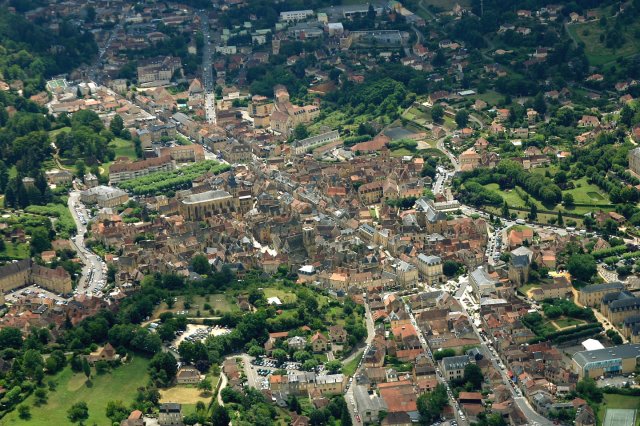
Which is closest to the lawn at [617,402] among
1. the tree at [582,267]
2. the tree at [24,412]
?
the tree at [582,267]

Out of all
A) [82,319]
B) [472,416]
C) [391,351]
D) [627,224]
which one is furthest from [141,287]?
[627,224]

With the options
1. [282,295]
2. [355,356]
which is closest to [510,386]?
[355,356]

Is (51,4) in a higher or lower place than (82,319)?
lower

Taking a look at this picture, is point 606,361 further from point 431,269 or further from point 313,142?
point 313,142

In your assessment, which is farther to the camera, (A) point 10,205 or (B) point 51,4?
(B) point 51,4

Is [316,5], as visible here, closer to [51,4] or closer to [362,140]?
[51,4]

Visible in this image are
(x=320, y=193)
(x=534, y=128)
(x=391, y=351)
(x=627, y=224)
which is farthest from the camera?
(x=534, y=128)
